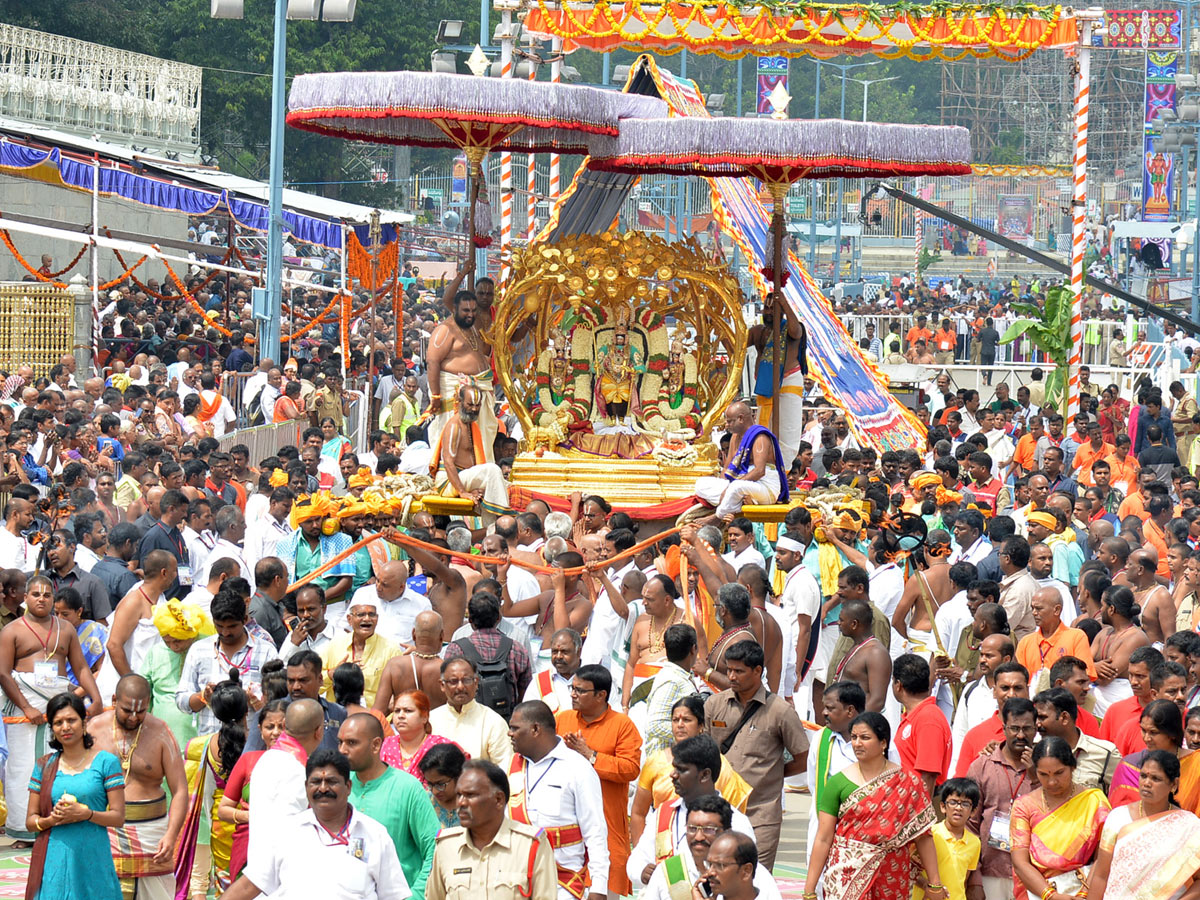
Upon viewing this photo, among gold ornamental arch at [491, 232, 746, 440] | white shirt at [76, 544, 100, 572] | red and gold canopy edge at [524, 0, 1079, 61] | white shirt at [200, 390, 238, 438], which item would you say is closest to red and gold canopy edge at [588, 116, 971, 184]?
gold ornamental arch at [491, 232, 746, 440]

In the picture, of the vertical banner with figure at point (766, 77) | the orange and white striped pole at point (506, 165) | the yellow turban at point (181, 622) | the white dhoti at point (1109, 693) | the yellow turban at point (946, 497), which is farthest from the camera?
the vertical banner with figure at point (766, 77)

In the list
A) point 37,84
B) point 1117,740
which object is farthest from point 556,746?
point 37,84

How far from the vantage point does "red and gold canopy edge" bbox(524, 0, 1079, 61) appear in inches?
727

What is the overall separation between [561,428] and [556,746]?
692cm

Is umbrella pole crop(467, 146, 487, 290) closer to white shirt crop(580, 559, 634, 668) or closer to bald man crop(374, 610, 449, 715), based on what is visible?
white shirt crop(580, 559, 634, 668)

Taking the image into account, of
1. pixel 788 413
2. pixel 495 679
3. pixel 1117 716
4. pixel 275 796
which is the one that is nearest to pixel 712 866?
pixel 275 796

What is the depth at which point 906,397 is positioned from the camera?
77.3 feet

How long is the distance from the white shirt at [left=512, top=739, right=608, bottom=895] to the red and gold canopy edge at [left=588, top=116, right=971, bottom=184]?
22.3 ft

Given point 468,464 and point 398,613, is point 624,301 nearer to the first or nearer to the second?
point 468,464

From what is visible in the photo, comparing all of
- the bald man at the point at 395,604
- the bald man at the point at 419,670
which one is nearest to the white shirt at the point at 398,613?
the bald man at the point at 395,604

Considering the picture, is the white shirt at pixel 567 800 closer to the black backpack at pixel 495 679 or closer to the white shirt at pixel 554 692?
the white shirt at pixel 554 692

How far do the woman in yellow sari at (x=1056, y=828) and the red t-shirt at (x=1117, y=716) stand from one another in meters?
0.93

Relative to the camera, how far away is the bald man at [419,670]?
793 centimetres

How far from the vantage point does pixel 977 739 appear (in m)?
7.59
